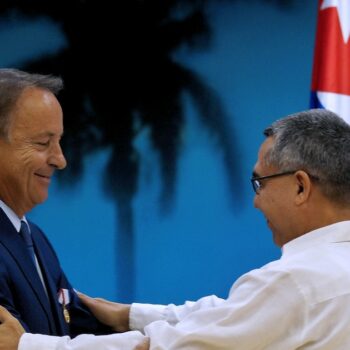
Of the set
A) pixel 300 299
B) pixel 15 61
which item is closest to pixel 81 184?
pixel 15 61

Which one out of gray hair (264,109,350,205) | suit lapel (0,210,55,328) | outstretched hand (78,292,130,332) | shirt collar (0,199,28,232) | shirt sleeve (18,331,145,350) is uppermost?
gray hair (264,109,350,205)

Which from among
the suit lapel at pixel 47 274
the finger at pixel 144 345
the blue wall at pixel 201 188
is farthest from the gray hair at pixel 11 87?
the blue wall at pixel 201 188

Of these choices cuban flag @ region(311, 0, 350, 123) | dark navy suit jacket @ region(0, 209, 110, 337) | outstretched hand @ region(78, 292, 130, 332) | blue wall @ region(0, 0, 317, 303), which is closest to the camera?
dark navy suit jacket @ region(0, 209, 110, 337)

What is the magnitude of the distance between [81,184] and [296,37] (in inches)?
49.8

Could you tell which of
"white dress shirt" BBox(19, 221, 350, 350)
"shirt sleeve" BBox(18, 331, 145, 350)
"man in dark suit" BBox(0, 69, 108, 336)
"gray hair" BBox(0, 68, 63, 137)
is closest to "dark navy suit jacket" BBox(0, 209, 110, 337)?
"man in dark suit" BBox(0, 69, 108, 336)

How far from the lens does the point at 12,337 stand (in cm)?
173

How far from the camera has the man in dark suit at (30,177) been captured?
6.39 feet

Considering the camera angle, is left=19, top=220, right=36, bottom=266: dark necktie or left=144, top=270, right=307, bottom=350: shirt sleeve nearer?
left=144, top=270, right=307, bottom=350: shirt sleeve

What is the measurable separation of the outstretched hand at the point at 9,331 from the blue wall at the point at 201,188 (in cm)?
210

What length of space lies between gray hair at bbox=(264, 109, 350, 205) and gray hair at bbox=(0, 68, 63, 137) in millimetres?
691

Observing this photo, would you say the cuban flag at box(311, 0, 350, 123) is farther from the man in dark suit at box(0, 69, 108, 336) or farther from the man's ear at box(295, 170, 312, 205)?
the man's ear at box(295, 170, 312, 205)

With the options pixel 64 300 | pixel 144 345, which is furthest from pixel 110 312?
pixel 144 345

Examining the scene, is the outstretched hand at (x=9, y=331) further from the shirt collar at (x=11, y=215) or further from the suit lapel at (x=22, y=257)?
the shirt collar at (x=11, y=215)

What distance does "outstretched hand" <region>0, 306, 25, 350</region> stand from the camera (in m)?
1.72
